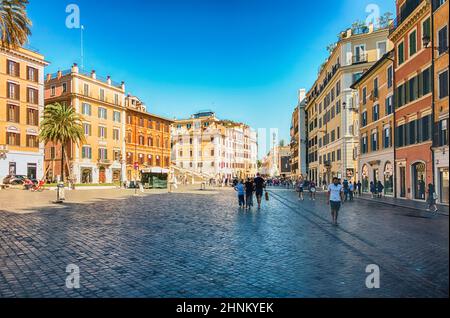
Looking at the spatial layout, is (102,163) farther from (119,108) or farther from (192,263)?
(192,263)

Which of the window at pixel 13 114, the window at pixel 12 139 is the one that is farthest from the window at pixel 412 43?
the window at pixel 13 114

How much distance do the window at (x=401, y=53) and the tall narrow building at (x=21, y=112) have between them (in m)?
53.0

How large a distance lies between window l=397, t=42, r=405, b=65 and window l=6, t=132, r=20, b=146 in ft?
183

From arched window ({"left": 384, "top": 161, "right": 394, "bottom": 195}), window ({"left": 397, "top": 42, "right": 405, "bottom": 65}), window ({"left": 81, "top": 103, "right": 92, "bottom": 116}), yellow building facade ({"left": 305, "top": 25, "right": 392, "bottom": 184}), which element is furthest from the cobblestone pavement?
window ({"left": 81, "top": 103, "right": 92, "bottom": 116})

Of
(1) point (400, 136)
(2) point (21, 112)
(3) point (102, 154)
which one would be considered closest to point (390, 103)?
(1) point (400, 136)

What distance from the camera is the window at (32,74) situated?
51.4m

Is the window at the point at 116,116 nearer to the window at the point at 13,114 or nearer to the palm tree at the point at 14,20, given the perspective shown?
the window at the point at 13,114

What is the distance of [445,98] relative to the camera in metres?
2.00

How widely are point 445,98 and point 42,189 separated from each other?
154 feet

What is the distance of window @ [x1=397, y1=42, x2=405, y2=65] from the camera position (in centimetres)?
362

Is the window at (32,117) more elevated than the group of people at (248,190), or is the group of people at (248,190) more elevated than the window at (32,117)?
the window at (32,117)

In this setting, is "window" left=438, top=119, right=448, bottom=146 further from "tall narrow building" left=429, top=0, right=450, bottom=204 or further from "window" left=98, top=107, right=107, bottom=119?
"window" left=98, top=107, right=107, bottom=119

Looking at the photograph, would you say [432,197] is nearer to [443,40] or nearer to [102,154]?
[443,40]

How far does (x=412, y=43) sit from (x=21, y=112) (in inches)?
2298
